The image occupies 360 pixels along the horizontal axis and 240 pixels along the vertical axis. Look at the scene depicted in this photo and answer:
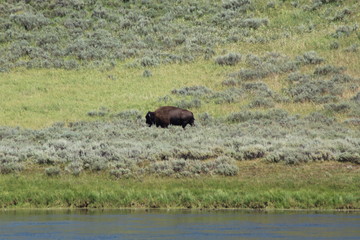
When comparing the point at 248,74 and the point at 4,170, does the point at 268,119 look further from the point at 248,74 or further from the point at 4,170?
the point at 4,170

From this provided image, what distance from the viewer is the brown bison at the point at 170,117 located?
30.8m

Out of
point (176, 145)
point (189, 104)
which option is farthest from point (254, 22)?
point (176, 145)

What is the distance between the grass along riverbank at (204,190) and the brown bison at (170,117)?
9.35 m

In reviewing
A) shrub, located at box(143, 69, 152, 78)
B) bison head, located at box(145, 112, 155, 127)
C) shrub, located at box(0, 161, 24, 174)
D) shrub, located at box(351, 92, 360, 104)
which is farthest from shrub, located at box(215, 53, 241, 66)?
shrub, located at box(0, 161, 24, 174)

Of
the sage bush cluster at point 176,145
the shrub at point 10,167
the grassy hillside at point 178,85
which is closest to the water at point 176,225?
the grassy hillside at point 178,85

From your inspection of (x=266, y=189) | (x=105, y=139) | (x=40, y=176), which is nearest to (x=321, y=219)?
(x=266, y=189)

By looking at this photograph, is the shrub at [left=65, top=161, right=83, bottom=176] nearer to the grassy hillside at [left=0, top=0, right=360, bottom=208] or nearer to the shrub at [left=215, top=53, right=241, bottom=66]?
the grassy hillside at [left=0, top=0, right=360, bottom=208]

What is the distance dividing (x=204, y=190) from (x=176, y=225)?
3032 millimetres

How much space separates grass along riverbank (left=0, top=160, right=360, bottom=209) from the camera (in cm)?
1733

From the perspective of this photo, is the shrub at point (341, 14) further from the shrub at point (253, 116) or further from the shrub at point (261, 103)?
the shrub at point (253, 116)

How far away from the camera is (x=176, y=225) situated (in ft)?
50.0

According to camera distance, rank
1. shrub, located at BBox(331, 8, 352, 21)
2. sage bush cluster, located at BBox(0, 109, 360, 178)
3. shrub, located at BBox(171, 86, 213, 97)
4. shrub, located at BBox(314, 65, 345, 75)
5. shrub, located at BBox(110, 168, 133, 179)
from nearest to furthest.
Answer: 1. shrub, located at BBox(110, 168, 133, 179)
2. sage bush cluster, located at BBox(0, 109, 360, 178)
3. shrub, located at BBox(171, 86, 213, 97)
4. shrub, located at BBox(314, 65, 345, 75)
5. shrub, located at BBox(331, 8, 352, 21)

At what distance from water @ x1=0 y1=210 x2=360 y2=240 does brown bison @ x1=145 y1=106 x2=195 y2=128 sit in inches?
535

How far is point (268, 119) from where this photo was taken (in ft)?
104
